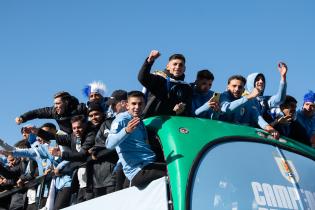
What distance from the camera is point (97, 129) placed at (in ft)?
20.2

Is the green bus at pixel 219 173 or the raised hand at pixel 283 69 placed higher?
the raised hand at pixel 283 69

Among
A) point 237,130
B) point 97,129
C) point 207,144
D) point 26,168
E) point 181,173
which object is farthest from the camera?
point 26,168

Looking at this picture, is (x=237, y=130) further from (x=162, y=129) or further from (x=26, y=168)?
(x=26, y=168)

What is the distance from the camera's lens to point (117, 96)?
663 centimetres

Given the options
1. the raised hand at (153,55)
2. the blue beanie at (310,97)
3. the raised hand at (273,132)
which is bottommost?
the raised hand at (273,132)

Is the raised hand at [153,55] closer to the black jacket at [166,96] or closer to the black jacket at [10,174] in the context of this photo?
the black jacket at [166,96]

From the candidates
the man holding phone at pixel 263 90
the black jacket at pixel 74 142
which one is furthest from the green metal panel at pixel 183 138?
the man holding phone at pixel 263 90

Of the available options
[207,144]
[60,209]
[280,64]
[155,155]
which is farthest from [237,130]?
[60,209]

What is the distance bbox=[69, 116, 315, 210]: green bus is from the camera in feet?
13.3

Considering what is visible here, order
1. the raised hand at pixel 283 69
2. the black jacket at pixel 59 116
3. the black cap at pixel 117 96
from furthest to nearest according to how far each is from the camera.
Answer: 1. the black jacket at pixel 59 116
2. the black cap at pixel 117 96
3. the raised hand at pixel 283 69

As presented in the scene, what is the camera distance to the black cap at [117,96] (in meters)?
6.56

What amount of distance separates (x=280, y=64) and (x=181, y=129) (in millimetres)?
2208

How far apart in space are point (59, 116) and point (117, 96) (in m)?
1.00

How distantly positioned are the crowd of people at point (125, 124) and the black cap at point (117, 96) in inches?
0.5
